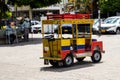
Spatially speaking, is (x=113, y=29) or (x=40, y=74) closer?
(x=40, y=74)

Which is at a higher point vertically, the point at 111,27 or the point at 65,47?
the point at 111,27

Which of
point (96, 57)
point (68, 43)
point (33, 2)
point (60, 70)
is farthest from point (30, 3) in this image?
point (60, 70)

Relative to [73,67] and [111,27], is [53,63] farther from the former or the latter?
[111,27]

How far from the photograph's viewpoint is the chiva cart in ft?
48.4

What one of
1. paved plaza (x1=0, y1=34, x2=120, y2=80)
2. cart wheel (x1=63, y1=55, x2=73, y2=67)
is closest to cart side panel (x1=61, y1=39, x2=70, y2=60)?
cart wheel (x1=63, y1=55, x2=73, y2=67)

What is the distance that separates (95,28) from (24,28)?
895 cm

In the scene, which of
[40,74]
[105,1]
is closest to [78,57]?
[40,74]

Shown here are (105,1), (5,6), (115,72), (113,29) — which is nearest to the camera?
(115,72)

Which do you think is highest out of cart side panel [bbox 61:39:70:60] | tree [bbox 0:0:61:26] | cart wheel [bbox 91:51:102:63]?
tree [bbox 0:0:61:26]

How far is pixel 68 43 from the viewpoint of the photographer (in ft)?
48.9

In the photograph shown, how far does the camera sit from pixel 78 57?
1553 centimetres

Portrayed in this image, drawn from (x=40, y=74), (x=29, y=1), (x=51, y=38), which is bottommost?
(x=40, y=74)

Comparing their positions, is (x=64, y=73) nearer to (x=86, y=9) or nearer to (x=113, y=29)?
(x=113, y=29)

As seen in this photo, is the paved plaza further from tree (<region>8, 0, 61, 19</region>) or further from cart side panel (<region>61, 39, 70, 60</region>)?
tree (<region>8, 0, 61, 19</region>)
